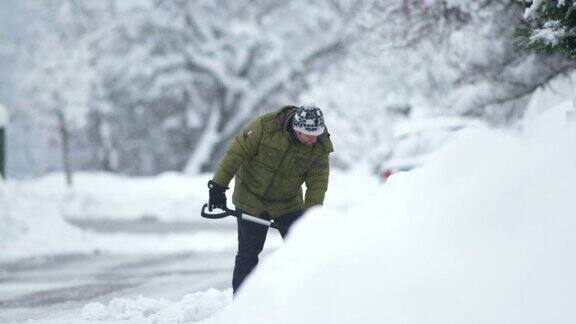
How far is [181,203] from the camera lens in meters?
25.3

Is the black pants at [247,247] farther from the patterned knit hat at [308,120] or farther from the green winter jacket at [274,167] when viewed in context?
the patterned knit hat at [308,120]

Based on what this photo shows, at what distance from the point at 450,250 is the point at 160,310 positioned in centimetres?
331

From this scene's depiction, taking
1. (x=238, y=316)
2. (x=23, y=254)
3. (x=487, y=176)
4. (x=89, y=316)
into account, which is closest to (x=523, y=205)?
(x=487, y=176)

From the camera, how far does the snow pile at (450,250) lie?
437cm

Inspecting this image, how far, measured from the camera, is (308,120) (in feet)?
20.5

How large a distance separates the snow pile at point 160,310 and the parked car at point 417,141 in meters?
6.54

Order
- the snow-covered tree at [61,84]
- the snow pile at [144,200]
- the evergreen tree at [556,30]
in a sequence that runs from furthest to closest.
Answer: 1. the snow-covered tree at [61,84]
2. the snow pile at [144,200]
3. the evergreen tree at [556,30]

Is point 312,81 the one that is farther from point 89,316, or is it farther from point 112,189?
point 89,316

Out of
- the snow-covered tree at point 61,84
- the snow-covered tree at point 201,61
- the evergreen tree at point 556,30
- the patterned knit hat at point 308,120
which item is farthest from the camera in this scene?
the snow-covered tree at point 61,84

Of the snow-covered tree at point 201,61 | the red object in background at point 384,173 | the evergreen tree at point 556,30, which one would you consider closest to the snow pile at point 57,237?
the red object in background at point 384,173

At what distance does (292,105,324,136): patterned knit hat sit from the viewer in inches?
246

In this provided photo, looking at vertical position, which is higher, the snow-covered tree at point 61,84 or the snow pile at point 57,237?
the snow-covered tree at point 61,84

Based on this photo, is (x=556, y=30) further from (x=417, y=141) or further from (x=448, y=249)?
(x=417, y=141)

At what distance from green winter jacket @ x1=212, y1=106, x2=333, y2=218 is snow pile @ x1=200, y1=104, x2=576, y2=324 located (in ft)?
3.79
